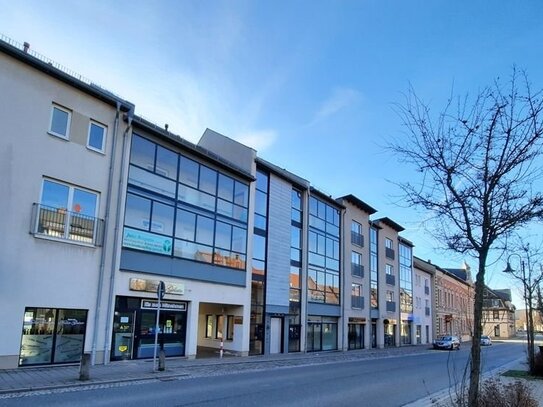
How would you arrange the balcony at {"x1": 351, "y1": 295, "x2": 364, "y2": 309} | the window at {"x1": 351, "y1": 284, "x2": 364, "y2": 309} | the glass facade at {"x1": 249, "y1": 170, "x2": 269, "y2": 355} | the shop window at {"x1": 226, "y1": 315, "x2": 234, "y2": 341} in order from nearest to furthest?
the shop window at {"x1": 226, "y1": 315, "x2": 234, "y2": 341}, the glass facade at {"x1": 249, "y1": 170, "x2": 269, "y2": 355}, the balcony at {"x1": 351, "y1": 295, "x2": 364, "y2": 309}, the window at {"x1": 351, "y1": 284, "x2": 364, "y2": 309}

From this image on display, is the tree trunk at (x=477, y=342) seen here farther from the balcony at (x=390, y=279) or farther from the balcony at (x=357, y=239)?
the balcony at (x=390, y=279)

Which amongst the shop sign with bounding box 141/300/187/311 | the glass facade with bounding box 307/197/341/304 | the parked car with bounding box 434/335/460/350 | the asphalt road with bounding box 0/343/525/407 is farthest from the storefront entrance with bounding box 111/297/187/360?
the parked car with bounding box 434/335/460/350

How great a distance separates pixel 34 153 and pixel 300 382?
11.4 m

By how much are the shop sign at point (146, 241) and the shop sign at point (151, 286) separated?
4.12 feet

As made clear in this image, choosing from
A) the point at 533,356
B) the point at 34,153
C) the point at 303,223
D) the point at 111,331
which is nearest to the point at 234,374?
the point at 111,331

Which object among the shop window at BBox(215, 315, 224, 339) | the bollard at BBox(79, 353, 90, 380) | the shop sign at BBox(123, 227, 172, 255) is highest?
the shop sign at BBox(123, 227, 172, 255)

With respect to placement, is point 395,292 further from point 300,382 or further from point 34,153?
point 34,153

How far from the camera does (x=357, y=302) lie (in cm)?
3612

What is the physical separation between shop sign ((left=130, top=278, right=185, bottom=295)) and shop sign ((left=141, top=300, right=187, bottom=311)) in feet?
1.75

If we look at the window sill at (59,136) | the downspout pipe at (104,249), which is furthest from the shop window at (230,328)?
the window sill at (59,136)

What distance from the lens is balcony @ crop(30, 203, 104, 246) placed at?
1584cm

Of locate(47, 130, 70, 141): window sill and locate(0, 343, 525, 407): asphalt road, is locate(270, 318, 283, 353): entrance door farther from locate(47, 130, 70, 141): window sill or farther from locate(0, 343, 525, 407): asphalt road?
locate(47, 130, 70, 141): window sill

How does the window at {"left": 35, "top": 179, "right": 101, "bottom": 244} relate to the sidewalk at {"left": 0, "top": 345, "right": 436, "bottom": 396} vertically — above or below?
above

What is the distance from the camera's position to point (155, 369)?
16.2m
